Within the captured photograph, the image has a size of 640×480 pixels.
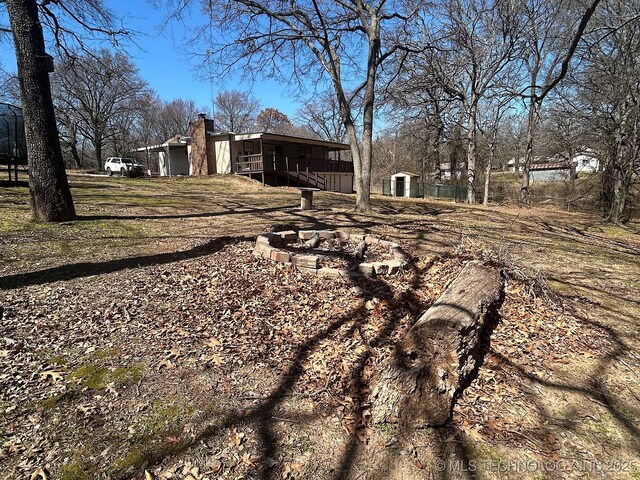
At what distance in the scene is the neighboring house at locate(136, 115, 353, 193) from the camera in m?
21.6

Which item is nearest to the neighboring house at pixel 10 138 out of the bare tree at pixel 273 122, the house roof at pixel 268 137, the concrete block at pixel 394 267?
the concrete block at pixel 394 267

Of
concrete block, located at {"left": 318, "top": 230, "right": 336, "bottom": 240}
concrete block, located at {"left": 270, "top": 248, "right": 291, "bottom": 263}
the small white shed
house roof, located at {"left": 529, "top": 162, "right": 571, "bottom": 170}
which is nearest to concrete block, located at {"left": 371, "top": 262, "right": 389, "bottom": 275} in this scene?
concrete block, located at {"left": 270, "top": 248, "right": 291, "bottom": 263}

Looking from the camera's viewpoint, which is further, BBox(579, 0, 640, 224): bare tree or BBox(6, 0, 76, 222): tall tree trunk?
BBox(579, 0, 640, 224): bare tree

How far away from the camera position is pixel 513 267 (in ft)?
13.9

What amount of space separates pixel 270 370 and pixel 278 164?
20802mm

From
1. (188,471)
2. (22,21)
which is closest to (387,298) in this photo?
(188,471)

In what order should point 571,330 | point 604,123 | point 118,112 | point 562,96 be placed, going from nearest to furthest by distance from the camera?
point 571,330 → point 604,123 → point 562,96 → point 118,112

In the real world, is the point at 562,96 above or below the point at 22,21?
above

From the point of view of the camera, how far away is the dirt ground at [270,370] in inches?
76.3

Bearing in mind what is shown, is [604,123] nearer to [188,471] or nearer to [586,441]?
[586,441]

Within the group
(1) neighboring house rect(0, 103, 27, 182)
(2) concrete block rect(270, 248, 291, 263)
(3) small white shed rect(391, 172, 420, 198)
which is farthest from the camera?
(3) small white shed rect(391, 172, 420, 198)

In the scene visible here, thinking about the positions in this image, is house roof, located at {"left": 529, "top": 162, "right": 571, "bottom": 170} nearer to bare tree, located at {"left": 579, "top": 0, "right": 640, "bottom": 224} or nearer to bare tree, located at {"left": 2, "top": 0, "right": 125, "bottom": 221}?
bare tree, located at {"left": 579, "top": 0, "right": 640, "bottom": 224}

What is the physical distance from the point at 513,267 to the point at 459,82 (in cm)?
1870

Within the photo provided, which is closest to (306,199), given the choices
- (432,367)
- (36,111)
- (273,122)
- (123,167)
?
(36,111)
